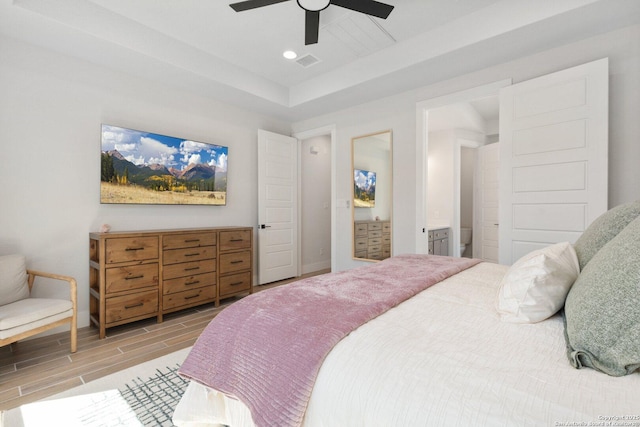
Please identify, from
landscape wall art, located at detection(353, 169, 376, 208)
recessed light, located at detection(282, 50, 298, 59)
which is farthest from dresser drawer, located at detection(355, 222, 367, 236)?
recessed light, located at detection(282, 50, 298, 59)

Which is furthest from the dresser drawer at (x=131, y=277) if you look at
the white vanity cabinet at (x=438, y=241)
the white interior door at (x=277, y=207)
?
the white vanity cabinet at (x=438, y=241)

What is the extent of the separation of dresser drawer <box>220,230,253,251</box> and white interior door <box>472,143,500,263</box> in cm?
401

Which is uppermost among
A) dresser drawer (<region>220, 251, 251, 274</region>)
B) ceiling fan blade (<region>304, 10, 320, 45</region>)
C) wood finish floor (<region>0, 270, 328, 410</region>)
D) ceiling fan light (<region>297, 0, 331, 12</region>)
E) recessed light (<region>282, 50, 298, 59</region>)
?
recessed light (<region>282, 50, 298, 59</region>)

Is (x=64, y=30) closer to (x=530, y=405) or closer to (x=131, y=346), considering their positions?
(x=131, y=346)

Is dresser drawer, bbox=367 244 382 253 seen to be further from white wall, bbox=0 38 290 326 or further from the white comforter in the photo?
the white comforter

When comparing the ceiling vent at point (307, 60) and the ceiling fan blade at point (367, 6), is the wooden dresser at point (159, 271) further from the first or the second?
the ceiling fan blade at point (367, 6)

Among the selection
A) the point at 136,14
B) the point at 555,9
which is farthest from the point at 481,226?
the point at 136,14

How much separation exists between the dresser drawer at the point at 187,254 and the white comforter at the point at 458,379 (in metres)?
2.31

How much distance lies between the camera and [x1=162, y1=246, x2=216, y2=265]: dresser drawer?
3131mm

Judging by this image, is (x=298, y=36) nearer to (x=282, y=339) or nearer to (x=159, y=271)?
(x=159, y=271)

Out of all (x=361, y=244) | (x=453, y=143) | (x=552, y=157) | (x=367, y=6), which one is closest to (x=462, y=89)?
(x=552, y=157)

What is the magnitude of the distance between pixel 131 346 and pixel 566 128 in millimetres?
4163

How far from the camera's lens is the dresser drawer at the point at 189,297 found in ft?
10.3

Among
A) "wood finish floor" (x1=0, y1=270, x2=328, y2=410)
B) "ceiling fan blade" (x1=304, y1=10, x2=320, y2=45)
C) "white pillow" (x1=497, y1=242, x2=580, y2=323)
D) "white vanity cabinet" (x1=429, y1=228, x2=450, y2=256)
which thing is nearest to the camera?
"white pillow" (x1=497, y1=242, x2=580, y2=323)
